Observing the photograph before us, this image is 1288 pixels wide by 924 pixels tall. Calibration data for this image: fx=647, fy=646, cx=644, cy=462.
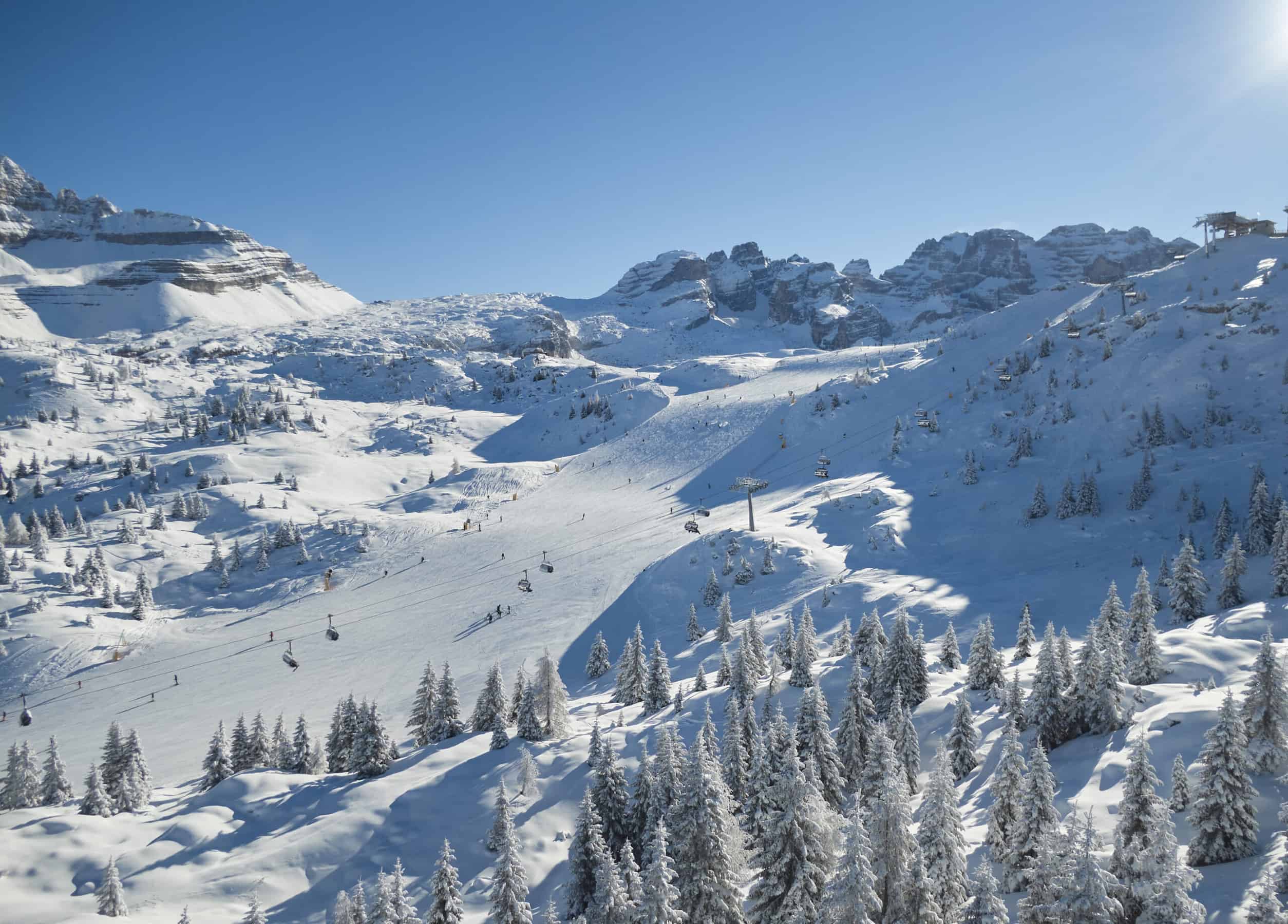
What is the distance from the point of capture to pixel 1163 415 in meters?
79.9

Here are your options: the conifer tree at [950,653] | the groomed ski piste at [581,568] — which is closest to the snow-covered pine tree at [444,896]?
the groomed ski piste at [581,568]

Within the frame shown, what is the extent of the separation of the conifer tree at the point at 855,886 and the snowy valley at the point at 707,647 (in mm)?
142

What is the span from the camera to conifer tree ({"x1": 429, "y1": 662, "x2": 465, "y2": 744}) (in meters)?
47.1

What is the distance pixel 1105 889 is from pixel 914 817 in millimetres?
12728

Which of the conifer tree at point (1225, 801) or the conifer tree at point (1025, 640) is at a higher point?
the conifer tree at point (1225, 801)

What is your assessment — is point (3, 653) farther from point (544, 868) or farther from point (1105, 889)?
point (1105, 889)

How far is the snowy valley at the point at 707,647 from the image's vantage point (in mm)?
23641

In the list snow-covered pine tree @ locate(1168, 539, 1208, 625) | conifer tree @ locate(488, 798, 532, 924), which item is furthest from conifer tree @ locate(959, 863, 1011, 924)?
snow-covered pine tree @ locate(1168, 539, 1208, 625)

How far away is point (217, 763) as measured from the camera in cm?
4453

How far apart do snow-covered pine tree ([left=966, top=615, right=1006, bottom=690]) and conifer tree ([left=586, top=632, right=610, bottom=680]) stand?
105 feet

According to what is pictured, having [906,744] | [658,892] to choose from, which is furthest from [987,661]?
[658,892]

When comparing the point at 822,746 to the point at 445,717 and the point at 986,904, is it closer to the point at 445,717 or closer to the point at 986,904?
the point at 986,904

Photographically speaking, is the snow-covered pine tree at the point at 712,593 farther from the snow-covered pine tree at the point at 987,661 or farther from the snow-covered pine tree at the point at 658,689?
the snow-covered pine tree at the point at 987,661

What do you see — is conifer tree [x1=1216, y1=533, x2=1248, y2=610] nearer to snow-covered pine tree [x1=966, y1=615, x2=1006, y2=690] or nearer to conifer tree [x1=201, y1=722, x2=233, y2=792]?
snow-covered pine tree [x1=966, y1=615, x2=1006, y2=690]
